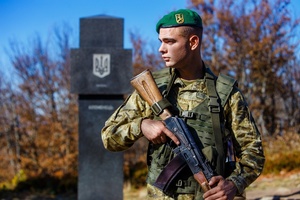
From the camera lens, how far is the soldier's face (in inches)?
84.3

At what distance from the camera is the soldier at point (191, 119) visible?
211 cm

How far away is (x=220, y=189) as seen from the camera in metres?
1.96

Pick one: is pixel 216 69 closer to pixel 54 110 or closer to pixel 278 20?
pixel 278 20

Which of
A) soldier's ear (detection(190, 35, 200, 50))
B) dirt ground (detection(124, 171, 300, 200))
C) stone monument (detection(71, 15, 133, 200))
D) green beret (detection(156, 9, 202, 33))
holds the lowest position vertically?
dirt ground (detection(124, 171, 300, 200))

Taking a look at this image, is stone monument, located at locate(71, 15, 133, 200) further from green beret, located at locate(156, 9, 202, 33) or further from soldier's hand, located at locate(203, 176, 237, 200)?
soldier's hand, located at locate(203, 176, 237, 200)

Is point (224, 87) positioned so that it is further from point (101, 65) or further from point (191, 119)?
point (101, 65)

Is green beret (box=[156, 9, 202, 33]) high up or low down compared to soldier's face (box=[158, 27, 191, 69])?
up

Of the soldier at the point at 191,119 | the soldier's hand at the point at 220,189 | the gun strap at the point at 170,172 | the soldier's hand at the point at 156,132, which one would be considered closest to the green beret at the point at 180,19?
the soldier at the point at 191,119

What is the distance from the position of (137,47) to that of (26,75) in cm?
411

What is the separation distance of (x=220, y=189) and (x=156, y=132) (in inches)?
14.2

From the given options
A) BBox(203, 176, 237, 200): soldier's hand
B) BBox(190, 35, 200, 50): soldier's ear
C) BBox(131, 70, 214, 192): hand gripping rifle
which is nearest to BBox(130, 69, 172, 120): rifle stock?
BBox(131, 70, 214, 192): hand gripping rifle

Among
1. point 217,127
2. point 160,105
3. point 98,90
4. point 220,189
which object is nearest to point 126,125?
point 160,105

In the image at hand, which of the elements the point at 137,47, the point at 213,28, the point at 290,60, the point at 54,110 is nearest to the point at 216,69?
the point at 213,28

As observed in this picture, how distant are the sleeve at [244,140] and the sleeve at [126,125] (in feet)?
1.30
